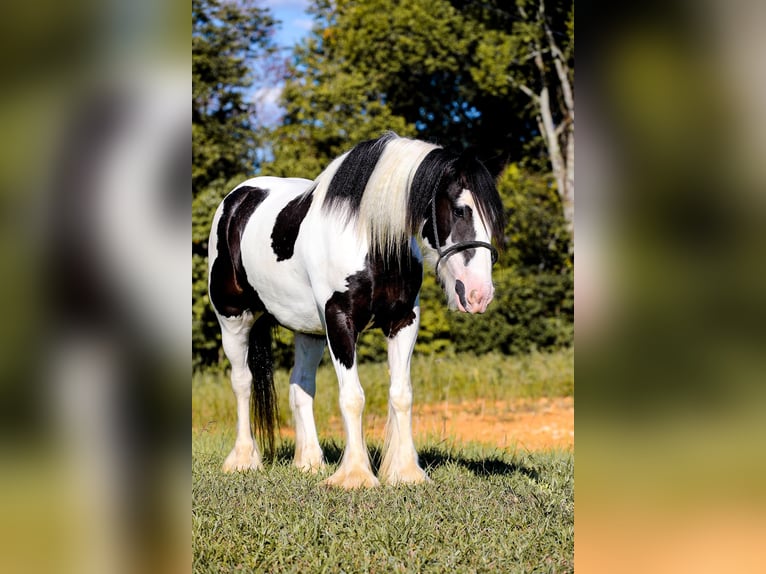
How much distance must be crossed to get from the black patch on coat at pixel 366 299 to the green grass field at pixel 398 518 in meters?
0.88

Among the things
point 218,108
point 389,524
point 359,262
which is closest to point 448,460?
point 359,262

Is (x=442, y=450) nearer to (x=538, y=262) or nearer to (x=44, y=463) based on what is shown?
(x=44, y=463)

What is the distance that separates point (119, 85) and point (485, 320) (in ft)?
41.1

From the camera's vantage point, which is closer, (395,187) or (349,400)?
(395,187)

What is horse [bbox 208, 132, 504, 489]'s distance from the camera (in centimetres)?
439

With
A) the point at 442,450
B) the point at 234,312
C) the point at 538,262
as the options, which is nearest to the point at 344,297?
the point at 234,312

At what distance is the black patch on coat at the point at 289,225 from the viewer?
5.26 m

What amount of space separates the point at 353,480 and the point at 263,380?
159cm

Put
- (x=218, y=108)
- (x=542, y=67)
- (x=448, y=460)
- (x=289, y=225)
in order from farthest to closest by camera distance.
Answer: (x=542, y=67)
(x=218, y=108)
(x=448, y=460)
(x=289, y=225)

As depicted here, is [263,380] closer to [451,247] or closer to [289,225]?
[289,225]

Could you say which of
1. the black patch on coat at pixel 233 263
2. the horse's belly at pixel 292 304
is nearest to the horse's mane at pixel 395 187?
the horse's belly at pixel 292 304

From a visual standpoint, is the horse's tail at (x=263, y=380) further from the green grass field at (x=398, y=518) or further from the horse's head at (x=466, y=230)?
the horse's head at (x=466, y=230)

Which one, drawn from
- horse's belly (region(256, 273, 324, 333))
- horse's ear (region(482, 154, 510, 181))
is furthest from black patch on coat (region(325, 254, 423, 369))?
horse's ear (region(482, 154, 510, 181))

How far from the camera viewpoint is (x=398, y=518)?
12.7 feet
